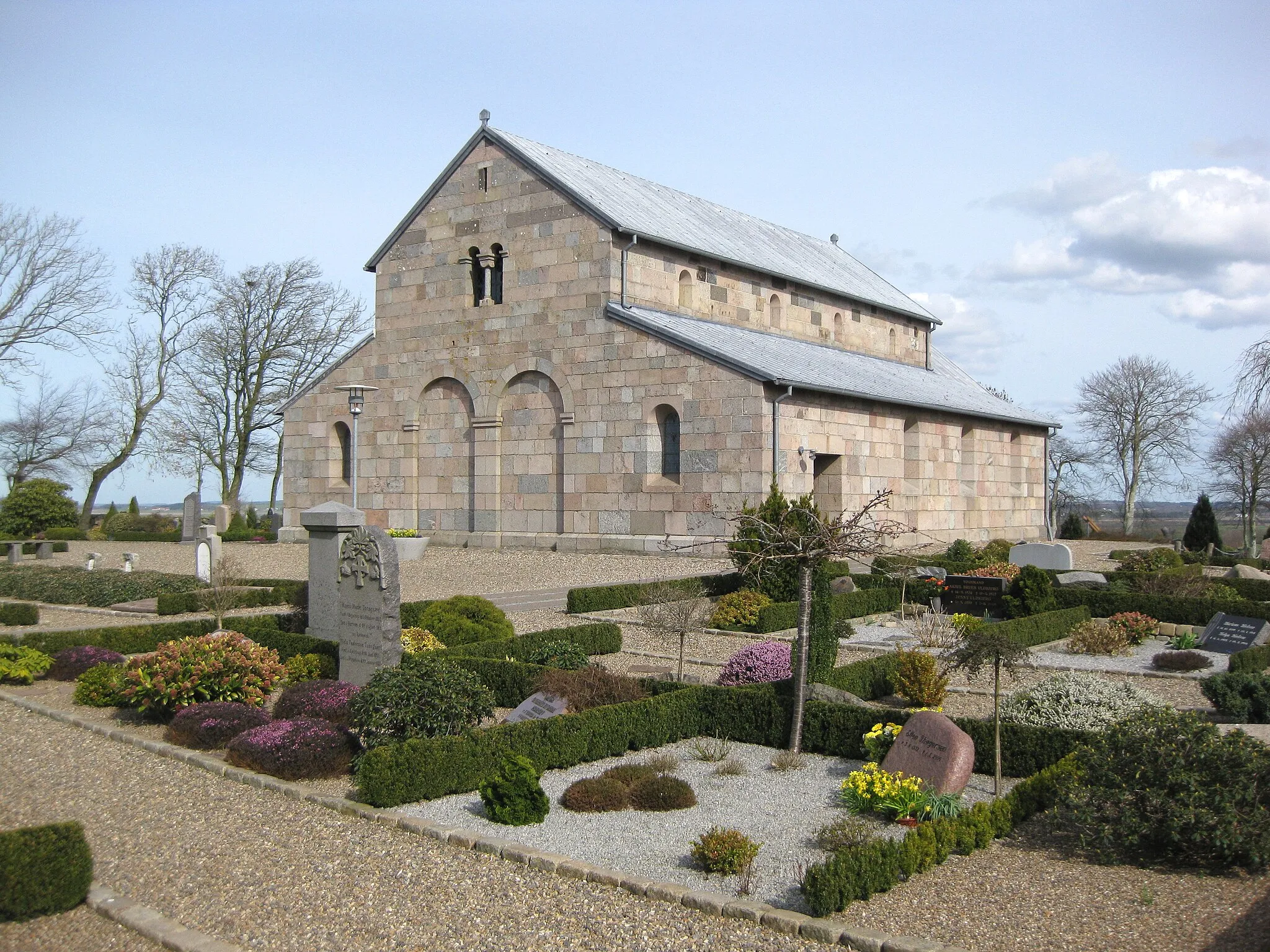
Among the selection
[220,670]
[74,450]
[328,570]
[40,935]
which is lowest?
[40,935]

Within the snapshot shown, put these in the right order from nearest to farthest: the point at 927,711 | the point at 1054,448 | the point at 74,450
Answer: the point at 927,711, the point at 74,450, the point at 1054,448

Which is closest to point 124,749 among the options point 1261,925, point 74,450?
point 1261,925

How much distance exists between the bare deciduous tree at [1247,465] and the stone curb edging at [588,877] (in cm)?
3611

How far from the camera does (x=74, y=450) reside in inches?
1965

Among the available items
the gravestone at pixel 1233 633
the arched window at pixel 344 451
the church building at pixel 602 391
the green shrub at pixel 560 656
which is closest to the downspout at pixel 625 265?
the church building at pixel 602 391

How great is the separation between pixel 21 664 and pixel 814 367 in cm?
1780

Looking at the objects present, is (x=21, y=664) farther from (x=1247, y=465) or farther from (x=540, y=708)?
(x=1247, y=465)

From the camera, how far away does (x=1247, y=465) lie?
1812 inches

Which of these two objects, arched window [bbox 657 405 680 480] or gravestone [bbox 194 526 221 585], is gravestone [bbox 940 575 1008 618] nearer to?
arched window [bbox 657 405 680 480]

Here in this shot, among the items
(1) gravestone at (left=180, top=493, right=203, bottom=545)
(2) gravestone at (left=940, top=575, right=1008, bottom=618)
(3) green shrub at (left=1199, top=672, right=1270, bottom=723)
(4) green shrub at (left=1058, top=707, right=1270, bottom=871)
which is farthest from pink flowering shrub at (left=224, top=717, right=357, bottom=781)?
(1) gravestone at (left=180, top=493, right=203, bottom=545)

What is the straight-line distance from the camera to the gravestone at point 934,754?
26.9 ft

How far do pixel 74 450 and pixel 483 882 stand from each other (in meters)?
49.8

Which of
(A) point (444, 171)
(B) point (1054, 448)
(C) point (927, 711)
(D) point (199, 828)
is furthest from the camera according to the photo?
(B) point (1054, 448)

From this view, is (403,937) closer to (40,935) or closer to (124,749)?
(40,935)
